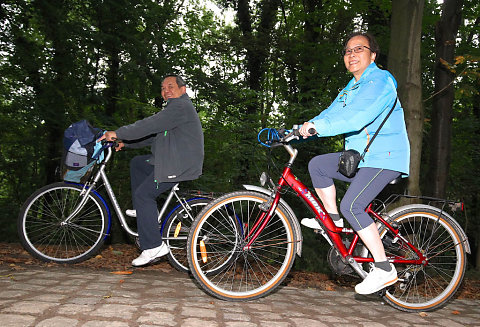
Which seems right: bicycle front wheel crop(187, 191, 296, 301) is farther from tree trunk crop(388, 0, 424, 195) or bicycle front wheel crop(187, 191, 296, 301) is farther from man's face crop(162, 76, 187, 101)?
tree trunk crop(388, 0, 424, 195)

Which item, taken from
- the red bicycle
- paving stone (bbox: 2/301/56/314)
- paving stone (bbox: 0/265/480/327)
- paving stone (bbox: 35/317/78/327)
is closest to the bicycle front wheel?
the red bicycle

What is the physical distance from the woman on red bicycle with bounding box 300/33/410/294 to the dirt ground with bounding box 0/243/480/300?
1.34 m

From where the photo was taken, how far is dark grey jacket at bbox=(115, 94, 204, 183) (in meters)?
4.30

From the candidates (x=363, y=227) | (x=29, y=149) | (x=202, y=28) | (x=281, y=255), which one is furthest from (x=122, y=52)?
(x=202, y=28)

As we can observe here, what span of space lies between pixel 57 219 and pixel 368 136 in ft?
11.4

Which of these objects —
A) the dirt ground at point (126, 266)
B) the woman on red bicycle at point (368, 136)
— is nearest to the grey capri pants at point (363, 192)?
the woman on red bicycle at point (368, 136)

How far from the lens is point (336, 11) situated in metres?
11.2

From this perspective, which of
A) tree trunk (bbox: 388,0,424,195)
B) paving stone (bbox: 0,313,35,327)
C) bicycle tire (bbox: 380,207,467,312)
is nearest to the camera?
paving stone (bbox: 0,313,35,327)

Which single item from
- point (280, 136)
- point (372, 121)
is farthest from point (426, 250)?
point (280, 136)

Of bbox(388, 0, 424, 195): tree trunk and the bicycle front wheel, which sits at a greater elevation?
bbox(388, 0, 424, 195): tree trunk

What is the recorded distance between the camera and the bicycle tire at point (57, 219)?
464 cm

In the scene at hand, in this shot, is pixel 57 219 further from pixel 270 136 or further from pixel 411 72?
pixel 411 72

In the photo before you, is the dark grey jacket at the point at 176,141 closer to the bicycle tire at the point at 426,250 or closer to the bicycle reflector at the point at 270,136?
the bicycle reflector at the point at 270,136

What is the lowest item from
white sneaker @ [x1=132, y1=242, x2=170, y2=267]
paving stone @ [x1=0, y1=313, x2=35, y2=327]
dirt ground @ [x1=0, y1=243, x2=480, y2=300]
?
dirt ground @ [x1=0, y1=243, x2=480, y2=300]
